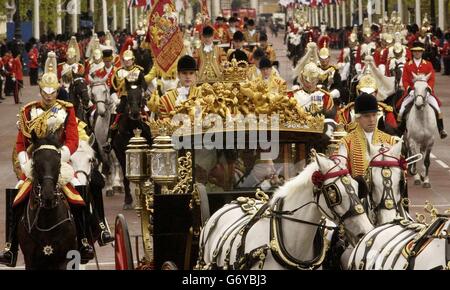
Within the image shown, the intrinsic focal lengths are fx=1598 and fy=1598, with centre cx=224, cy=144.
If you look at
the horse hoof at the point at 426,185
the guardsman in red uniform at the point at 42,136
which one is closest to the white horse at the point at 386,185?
the guardsman in red uniform at the point at 42,136

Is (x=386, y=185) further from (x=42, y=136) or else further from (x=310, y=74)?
(x=310, y=74)

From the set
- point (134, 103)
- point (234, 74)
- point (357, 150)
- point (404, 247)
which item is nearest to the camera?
point (404, 247)

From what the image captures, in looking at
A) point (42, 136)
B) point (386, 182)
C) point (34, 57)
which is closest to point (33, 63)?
point (34, 57)

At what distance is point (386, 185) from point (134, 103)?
11.8 m

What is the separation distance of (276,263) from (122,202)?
12.7 m

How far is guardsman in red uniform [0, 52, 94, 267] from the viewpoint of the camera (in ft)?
42.5

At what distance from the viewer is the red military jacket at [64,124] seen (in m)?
13.6

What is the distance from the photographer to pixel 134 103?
22781 millimetres


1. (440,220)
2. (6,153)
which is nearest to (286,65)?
(6,153)

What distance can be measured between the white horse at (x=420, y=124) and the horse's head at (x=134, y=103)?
15.7ft

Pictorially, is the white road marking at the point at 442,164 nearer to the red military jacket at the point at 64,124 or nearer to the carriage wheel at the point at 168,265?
the red military jacket at the point at 64,124

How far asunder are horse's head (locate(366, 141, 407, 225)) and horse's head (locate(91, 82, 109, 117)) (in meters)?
13.8

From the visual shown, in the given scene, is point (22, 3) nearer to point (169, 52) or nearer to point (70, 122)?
point (169, 52)

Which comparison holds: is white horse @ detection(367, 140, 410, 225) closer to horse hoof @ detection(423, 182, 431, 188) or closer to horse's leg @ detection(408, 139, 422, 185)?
horse hoof @ detection(423, 182, 431, 188)
